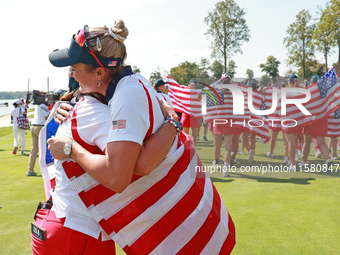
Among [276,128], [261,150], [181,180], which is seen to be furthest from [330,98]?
[181,180]

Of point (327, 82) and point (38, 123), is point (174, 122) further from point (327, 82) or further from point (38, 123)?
point (38, 123)

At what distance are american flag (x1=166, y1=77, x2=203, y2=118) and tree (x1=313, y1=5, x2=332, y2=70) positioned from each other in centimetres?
2332

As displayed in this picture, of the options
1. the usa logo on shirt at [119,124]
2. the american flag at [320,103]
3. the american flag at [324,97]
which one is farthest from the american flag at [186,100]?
the usa logo on shirt at [119,124]

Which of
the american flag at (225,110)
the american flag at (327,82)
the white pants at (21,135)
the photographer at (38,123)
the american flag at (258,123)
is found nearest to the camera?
the american flag at (225,110)

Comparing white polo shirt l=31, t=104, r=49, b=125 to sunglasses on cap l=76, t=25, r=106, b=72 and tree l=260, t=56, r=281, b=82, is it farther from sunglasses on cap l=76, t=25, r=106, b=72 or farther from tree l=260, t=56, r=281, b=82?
tree l=260, t=56, r=281, b=82

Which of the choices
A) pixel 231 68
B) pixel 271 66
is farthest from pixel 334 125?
pixel 271 66

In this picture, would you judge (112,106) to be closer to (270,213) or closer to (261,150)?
(270,213)

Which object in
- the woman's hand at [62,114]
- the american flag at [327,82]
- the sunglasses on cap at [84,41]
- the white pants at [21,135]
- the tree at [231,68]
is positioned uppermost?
the tree at [231,68]

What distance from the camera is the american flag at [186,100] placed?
32.6 ft

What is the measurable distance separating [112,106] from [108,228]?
66cm

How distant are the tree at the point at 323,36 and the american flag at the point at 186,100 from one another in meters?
23.3

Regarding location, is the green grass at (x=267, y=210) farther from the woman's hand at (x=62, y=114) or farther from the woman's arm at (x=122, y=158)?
the woman's hand at (x=62, y=114)

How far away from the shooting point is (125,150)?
1.37 m

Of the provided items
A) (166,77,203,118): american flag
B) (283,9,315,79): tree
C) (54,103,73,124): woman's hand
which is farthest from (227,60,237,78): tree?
(54,103,73,124): woman's hand
